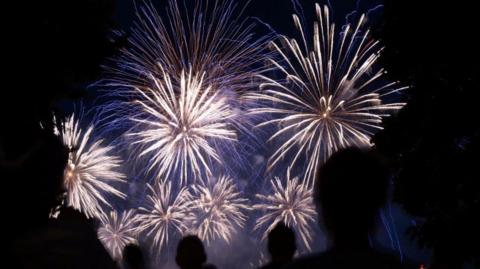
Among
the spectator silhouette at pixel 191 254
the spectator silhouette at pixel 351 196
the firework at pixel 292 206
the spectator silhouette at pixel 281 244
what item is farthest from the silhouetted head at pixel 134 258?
the firework at pixel 292 206

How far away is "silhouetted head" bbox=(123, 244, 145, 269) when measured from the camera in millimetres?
7371

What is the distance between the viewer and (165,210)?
31.3 meters

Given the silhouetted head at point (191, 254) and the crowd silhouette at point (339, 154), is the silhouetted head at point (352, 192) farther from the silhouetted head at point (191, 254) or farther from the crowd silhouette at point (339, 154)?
the silhouetted head at point (191, 254)

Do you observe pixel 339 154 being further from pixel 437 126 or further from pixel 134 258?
pixel 437 126

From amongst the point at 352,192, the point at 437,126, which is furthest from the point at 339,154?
the point at 437,126

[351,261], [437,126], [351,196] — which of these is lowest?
[351,261]

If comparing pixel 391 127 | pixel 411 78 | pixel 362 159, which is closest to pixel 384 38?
pixel 411 78

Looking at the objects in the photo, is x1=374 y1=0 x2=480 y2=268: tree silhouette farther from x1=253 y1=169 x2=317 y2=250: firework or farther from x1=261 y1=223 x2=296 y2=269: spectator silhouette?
x1=253 y1=169 x2=317 y2=250: firework

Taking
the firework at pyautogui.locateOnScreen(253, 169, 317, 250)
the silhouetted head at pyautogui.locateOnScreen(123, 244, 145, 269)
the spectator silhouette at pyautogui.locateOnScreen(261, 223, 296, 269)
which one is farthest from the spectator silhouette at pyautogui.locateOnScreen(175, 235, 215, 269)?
the firework at pyautogui.locateOnScreen(253, 169, 317, 250)

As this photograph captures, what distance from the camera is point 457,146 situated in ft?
49.3

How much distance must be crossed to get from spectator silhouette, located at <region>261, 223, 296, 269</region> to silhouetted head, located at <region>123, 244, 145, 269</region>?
1.93 m

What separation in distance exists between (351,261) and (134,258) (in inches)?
197

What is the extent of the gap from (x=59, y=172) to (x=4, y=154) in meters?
0.32

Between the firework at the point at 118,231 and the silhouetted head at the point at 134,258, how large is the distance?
25.5 meters
